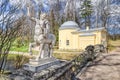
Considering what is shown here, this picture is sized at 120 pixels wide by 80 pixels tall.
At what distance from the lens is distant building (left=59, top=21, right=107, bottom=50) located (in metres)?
26.3

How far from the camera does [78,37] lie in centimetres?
2809

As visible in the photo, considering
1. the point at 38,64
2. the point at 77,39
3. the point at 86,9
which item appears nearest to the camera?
the point at 38,64

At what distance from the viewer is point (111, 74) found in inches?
312

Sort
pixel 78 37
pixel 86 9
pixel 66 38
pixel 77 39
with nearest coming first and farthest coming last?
pixel 78 37, pixel 77 39, pixel 66 38, pixel 86 9

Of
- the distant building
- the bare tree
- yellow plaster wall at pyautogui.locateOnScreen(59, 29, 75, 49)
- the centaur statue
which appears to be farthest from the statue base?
yellow plaster wall at pyautogui.locateOnScreen(59, 29, 75, 49)

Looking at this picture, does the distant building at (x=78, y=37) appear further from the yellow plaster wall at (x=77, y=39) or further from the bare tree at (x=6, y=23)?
the bare tree at (x=6, y=23)

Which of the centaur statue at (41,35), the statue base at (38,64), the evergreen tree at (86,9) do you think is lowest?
the statue base at (38,64)

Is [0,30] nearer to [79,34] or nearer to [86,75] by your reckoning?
[86,75]

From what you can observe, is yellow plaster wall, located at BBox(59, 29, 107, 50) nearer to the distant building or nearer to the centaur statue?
the distant building

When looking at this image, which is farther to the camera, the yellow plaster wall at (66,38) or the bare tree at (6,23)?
the yellow plaster wall at (66,38)

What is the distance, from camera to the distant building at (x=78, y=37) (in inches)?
1034

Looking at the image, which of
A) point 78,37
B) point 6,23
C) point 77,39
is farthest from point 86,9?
point 6,23

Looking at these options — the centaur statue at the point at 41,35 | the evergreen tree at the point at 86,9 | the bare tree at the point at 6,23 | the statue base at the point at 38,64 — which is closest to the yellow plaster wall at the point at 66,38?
the evergreen tree at the point at 86,9

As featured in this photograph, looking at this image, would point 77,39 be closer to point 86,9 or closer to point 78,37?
point 78,37
